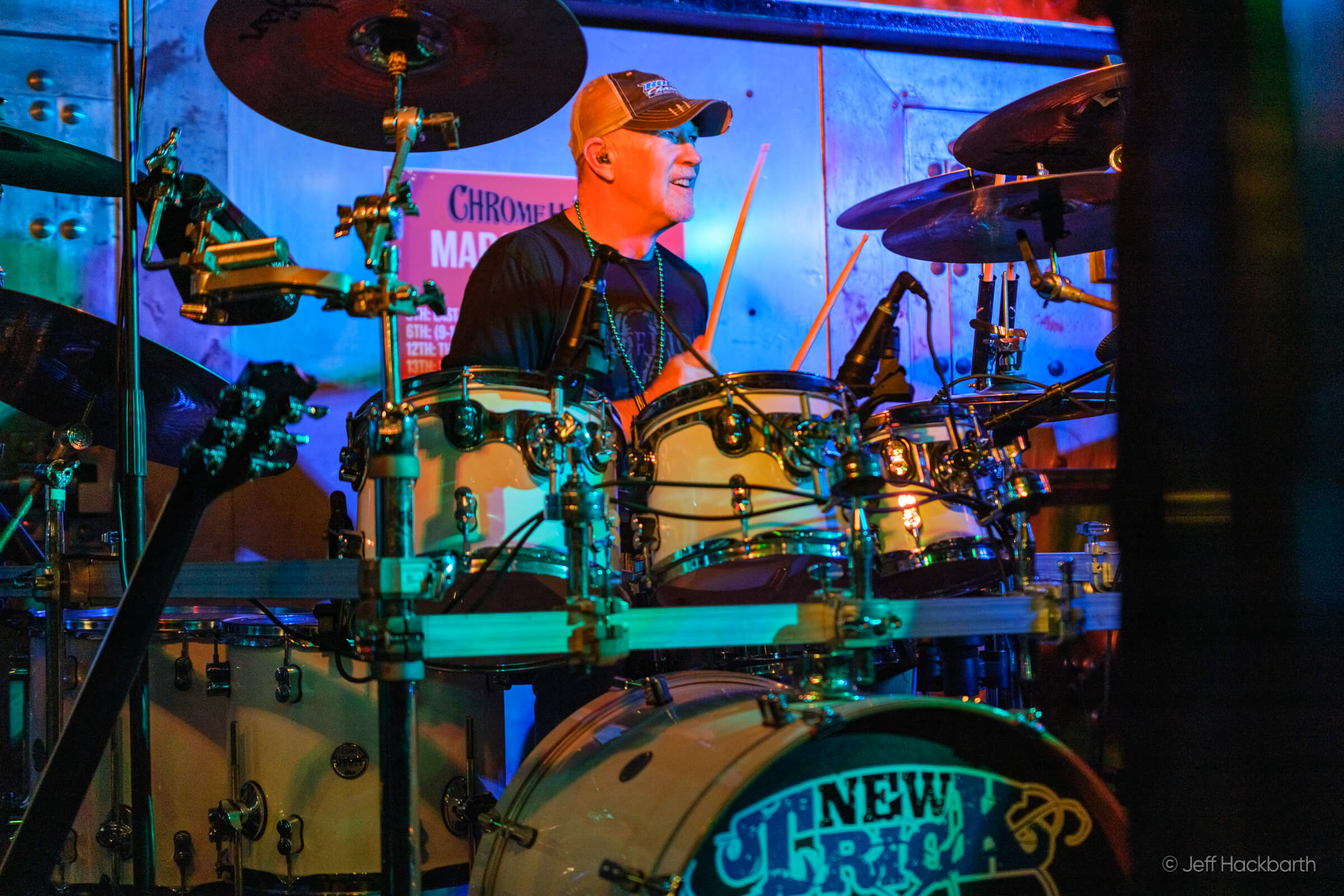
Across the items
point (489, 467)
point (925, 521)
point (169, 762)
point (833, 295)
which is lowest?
point (169, 762)

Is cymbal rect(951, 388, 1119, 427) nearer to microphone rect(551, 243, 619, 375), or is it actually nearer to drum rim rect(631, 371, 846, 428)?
drum rim rect(631, 371, 846, 428)

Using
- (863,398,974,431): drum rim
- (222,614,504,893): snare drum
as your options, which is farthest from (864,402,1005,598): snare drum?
(222,614,504,893): snare drum

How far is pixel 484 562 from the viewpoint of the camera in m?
1.94

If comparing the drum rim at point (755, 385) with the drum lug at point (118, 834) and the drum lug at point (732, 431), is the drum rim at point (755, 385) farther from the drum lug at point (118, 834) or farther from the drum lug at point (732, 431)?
the drum lug at point (118, 834)

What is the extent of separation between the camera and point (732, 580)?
2322mm

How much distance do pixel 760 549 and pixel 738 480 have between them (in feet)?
0.46

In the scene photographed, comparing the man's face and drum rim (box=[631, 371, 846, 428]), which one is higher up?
the man's face

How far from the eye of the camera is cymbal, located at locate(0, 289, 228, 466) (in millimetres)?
2418

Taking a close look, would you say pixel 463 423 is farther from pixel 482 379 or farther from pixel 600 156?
pixel 600 156

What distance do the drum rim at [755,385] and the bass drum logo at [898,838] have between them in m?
0.89

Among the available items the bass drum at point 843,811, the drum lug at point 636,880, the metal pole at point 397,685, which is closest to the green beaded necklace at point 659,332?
the metal pole at point 397,685

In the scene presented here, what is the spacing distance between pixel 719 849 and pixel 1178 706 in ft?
2.83

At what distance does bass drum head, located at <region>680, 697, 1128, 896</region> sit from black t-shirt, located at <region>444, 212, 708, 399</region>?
5.45 ft

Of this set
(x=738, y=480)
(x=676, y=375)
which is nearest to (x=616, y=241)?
(x=676, y=375)
